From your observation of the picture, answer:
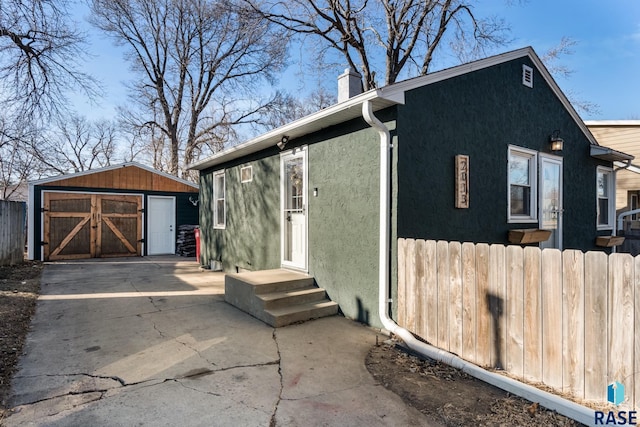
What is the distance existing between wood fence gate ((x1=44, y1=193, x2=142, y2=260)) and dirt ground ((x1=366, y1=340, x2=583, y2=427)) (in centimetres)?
1096

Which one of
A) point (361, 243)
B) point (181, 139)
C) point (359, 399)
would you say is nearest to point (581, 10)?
point (361, 243)

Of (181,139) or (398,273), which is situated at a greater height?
(181,139)

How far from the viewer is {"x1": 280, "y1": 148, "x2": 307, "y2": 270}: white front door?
19.0 feet

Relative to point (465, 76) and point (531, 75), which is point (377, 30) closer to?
point (531, 75)

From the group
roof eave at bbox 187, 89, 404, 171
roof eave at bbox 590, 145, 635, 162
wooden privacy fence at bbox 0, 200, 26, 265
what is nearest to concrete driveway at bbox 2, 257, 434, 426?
roof eave at bbox 187, 89, 404, 171

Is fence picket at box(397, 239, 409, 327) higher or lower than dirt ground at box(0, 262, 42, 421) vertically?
higher

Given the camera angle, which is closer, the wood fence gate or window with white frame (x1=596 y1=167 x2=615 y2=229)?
window with white frame (x1=596 y1=167 x2=615 y2=229)

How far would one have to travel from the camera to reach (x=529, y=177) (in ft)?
19.8

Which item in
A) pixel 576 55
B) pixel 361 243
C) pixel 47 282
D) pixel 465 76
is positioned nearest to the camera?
pixel 361 243

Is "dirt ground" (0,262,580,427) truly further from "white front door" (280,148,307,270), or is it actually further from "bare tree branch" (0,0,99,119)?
"bare tree branch" (0,0,99,119)

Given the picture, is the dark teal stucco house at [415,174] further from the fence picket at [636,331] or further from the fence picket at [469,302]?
the fence picket at [636,331]

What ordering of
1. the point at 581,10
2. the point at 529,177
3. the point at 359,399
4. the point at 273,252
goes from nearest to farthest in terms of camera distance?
the point at 359,399 < the point at 529,177 < the point at 273,252 < the point at 581,10

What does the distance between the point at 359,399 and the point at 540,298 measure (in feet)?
5.34

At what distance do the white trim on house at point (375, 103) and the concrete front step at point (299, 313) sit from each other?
2.54 m
